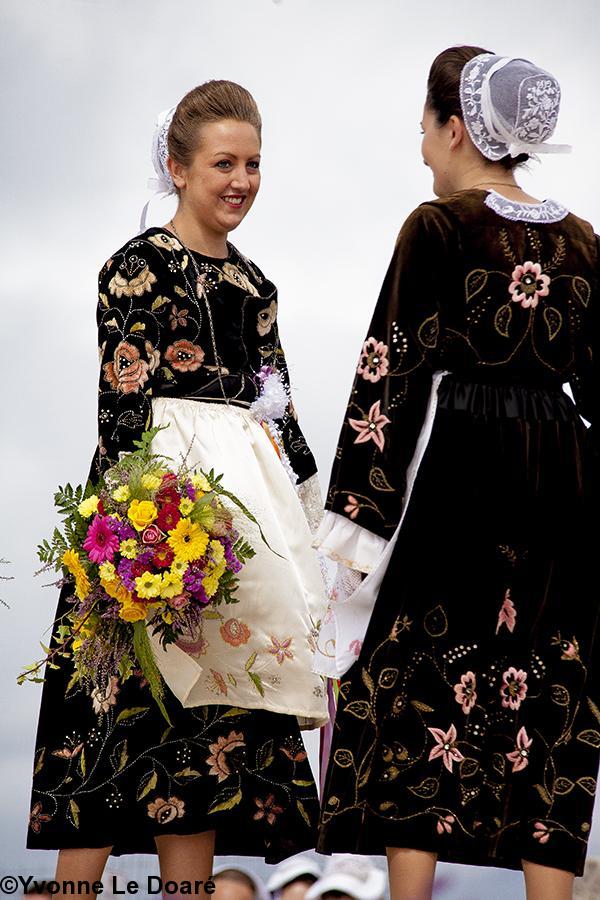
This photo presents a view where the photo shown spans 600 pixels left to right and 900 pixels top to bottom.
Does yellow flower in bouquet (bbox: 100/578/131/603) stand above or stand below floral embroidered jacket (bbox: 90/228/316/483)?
below

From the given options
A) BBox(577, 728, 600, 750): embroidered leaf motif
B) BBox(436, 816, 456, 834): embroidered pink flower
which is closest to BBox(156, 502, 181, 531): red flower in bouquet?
BBox(436, 816, 456, 834): embroidered pink flower

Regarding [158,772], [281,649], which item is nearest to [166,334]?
[281,649]

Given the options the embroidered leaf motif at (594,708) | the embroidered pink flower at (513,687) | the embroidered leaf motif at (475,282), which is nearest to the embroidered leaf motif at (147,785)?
the embroidered pink flower at (513,687)

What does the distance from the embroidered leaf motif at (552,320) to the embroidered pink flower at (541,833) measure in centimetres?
86

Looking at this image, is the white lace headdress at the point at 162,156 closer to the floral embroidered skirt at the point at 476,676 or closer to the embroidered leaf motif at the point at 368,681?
the floral embroidered skirt at the point at 476,676

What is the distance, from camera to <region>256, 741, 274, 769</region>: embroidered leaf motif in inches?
113

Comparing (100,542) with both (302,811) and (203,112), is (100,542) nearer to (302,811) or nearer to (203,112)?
(302,811)

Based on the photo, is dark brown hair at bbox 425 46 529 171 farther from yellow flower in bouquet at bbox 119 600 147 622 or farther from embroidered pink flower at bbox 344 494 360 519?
yellow flower in bouquet at bbox 119 600 147 622

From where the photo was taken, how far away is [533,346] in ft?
8.30

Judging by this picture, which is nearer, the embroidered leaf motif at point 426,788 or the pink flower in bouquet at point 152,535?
the embroidered leaf motif at point 426,788

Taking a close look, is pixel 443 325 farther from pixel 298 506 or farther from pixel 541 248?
pixel 298 506

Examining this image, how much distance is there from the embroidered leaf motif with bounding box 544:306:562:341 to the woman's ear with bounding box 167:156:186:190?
867 millimetres

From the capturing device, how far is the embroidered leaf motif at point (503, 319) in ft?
8.19

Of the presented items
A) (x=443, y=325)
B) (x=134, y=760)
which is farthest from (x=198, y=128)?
(x=134, y=760)
